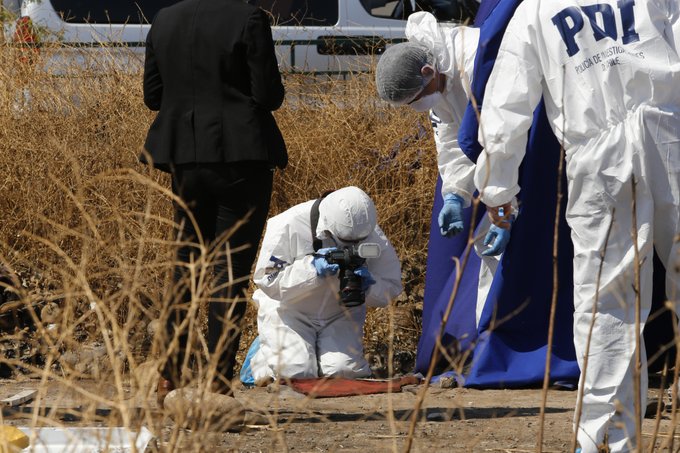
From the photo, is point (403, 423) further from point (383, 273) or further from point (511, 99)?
point (383, 273)

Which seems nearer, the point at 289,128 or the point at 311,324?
the point at 311,324

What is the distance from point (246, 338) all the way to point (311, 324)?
0.67 m

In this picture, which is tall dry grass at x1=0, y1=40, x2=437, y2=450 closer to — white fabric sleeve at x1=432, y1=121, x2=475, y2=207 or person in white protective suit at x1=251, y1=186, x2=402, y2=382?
person in white protective suit at x1=251, y1=186, x2=402, y2=382

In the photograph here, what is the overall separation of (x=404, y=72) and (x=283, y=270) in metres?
1.14

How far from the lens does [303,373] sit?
211 inches

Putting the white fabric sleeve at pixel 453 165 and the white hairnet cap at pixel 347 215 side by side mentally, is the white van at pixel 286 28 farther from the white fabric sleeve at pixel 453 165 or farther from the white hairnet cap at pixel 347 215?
the white fabric sleeve at pixel 453 165

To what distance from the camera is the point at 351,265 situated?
517 centimetres

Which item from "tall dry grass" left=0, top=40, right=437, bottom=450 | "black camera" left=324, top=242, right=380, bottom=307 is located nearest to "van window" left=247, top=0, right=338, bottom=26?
"tall dry grass" left=0, top=40, right=437, bottom=450

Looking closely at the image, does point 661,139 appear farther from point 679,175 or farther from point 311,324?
point 311,324

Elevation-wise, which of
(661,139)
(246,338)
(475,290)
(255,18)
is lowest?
(246,338)

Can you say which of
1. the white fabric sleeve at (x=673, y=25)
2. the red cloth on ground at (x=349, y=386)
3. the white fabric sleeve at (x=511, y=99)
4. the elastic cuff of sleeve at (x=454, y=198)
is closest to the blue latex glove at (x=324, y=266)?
the red cloth on ground at (x=349, y=386)

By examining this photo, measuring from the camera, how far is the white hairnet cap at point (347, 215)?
201 inches

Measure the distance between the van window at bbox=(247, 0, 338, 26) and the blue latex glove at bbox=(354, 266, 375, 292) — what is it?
9.55 ft

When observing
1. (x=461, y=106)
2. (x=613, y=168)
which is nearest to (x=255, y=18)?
(x=461, y=106)
